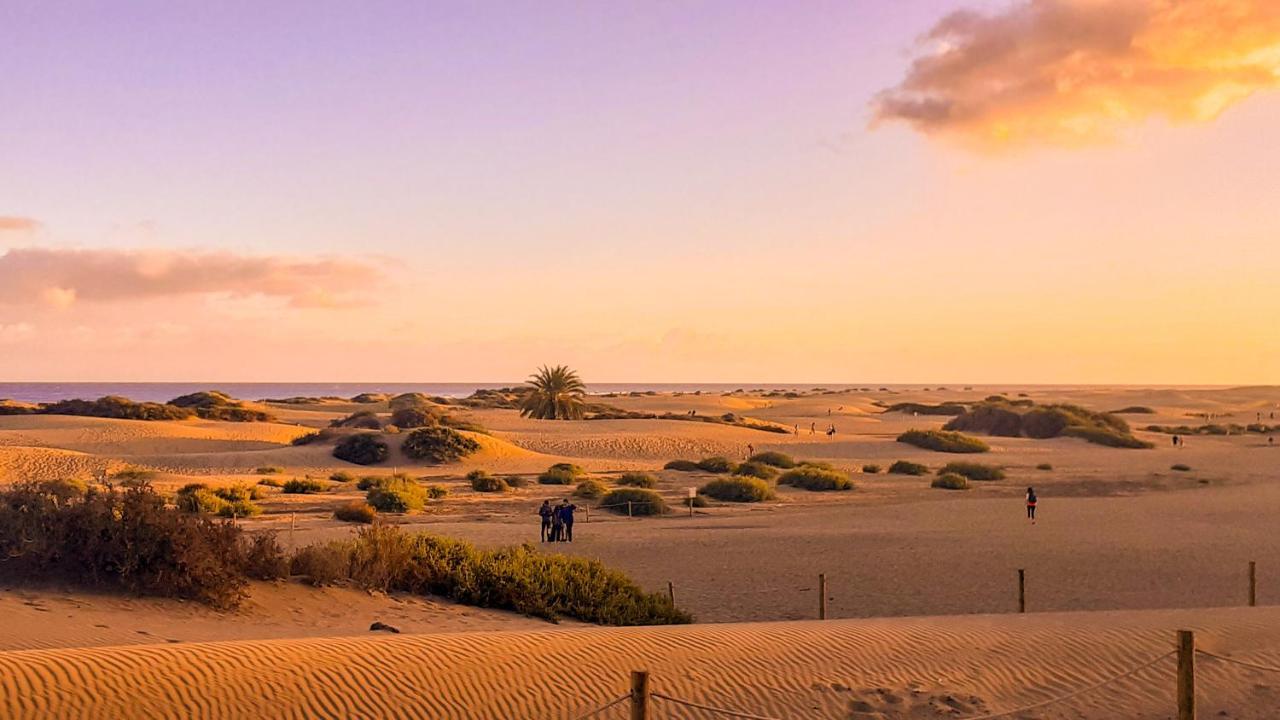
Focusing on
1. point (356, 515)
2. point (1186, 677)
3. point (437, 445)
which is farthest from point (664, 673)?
point (437, 445)

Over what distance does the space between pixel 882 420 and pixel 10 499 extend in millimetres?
89470

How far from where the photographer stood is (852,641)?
38.7ft

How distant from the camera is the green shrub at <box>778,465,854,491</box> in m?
40.6

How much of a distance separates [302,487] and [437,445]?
483 inches

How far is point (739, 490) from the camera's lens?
1451 inches

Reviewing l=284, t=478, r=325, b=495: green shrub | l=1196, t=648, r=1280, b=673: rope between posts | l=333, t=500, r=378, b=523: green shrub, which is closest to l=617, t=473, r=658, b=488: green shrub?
l=284, t=478, r=325, b=495: green shrub

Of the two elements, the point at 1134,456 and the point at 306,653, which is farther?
the point at 1134,456

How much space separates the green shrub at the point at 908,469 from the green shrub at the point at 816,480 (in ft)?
19.7

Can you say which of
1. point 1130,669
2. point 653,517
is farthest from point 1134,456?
point 1130,669

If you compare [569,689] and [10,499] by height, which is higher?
[10,499]

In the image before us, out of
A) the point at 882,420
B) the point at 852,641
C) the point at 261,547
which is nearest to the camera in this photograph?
the point at 852,641

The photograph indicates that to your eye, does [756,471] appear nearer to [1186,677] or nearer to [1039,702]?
[1039,702]

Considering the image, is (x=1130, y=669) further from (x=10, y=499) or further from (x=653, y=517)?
(x=653, y=517)

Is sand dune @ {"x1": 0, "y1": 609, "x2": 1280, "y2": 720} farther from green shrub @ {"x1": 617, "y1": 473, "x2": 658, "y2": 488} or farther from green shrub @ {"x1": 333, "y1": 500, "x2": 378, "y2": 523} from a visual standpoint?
green shrub @ {"x1": 617, "y1": 473, "x2": 658, "y2": 488}
